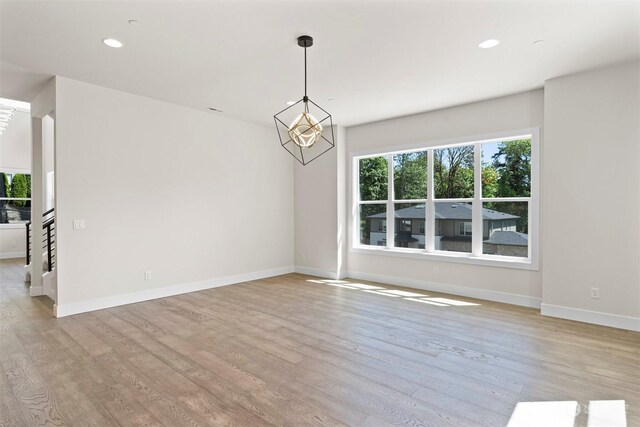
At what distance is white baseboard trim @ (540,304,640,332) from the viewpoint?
365cm

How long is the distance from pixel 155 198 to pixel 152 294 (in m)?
1.43

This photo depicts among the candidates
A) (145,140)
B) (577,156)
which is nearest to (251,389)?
(145,140)

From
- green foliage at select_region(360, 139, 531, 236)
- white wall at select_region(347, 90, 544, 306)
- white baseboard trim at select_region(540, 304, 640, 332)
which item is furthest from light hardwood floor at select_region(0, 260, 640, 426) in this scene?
green foliage at select_region(360, 139, 531, 236)

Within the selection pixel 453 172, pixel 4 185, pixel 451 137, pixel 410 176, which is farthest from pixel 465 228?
pixel 4 185

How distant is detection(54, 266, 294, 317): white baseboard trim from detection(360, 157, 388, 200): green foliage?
2394 millimetres

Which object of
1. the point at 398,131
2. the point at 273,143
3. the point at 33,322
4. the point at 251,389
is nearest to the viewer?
the point at 251,389

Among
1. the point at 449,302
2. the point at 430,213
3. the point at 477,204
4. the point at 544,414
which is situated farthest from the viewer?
the point at 430,213

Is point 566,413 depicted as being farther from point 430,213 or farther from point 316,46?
point 430,213

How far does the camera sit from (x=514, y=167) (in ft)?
15.7

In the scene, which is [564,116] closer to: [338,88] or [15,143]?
[338,88]

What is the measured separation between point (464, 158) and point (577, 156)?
1.54 metres

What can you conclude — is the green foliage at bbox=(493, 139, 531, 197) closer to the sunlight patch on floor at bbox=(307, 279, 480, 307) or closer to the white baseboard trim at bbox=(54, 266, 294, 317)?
the sunlight patch on floor at bbox=(307, 279, 480, 307)

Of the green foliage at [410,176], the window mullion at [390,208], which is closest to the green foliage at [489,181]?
the green foliage at [410,176]

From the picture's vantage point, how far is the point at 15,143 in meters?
8.86
